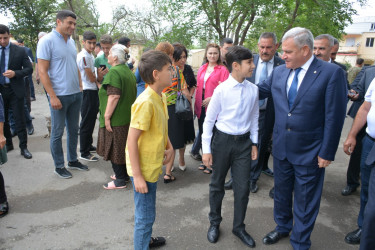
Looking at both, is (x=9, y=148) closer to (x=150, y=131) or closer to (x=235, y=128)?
(x=150, y=131)

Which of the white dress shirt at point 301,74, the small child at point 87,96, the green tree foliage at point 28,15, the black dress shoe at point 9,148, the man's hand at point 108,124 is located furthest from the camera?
the green tree foliage at point 28,15

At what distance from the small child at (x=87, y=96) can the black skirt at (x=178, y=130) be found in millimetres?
1670

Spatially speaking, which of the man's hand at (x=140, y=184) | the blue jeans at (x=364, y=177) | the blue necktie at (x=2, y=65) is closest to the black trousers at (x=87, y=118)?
the blue necktie at (x=2, y=65)

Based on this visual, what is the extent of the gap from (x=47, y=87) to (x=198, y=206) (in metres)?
2.60

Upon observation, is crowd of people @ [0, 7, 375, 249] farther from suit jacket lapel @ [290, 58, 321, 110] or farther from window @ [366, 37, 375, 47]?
window @ [366, 37, 375, 47]

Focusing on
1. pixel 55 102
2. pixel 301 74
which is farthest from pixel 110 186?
pixel 301 74

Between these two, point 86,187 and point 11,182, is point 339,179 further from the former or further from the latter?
point 11,182

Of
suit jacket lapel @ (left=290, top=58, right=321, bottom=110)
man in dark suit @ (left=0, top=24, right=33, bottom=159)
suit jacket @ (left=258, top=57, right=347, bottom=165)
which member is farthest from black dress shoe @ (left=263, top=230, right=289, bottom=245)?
man in dark suit @ (left=0, top=24, right=33, bottom=159)

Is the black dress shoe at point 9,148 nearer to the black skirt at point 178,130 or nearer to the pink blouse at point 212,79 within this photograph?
the black skirt at point 178,130

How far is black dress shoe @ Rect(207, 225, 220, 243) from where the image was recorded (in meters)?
2.70

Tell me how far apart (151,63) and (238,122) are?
38.8 inches

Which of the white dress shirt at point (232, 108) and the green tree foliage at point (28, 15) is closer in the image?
the white dress shirt at point (232, 108)

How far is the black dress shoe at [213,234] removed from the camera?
270 centimetres

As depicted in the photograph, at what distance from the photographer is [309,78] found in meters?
2.28
